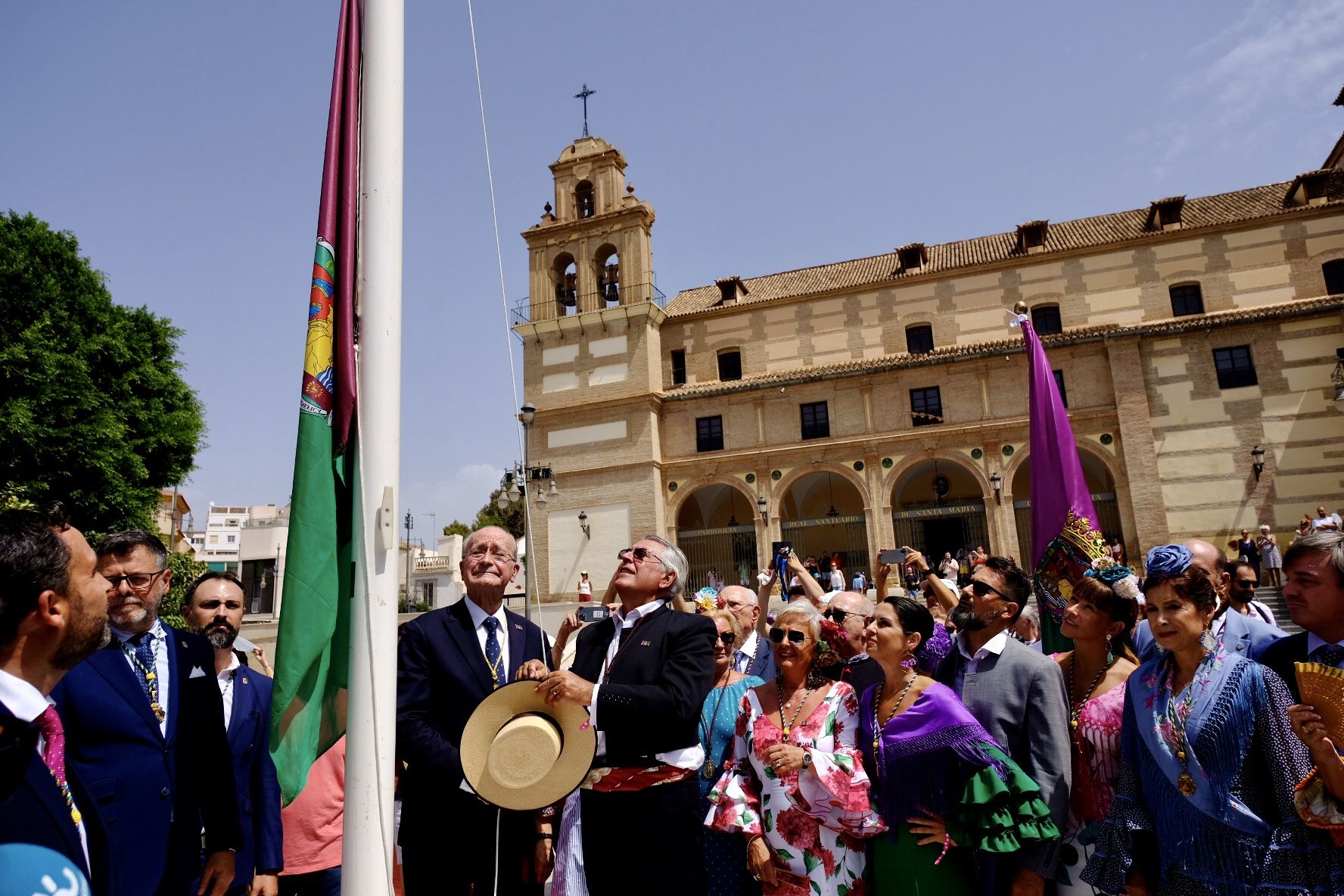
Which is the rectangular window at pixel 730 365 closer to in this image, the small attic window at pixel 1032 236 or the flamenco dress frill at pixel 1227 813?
the small attic window at pixel 1032 236

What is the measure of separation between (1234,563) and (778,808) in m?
3.40

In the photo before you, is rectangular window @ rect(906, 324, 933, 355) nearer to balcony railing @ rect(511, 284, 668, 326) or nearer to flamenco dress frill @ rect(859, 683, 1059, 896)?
balcony railing @ rect(511, 284, 668, 326)

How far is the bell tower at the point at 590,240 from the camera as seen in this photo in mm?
29359

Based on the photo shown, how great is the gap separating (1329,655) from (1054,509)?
3.71m

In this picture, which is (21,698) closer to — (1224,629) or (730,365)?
(1224,629)

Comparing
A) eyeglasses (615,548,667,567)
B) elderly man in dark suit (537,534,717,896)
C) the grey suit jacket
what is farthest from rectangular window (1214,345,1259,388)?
elderly man in dark suit (537,534,717,896)

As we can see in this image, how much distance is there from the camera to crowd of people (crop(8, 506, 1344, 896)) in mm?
2881

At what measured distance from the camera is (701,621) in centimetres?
371

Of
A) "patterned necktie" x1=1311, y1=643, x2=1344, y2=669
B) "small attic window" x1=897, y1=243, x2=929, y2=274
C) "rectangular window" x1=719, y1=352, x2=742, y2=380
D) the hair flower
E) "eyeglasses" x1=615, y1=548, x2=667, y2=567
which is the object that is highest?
"small attic window" x1=897, y1=243, x2=929, y2=274

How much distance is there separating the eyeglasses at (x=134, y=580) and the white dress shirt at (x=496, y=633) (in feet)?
4.35

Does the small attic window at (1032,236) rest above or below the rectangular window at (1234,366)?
above

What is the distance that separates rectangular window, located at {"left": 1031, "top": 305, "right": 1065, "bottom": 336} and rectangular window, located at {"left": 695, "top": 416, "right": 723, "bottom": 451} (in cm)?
1083

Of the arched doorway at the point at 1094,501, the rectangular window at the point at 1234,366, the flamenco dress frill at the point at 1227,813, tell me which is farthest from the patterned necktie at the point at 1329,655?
the rectangular window at the point at 1234,366

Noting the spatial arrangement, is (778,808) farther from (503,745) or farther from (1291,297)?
(1291,297)
